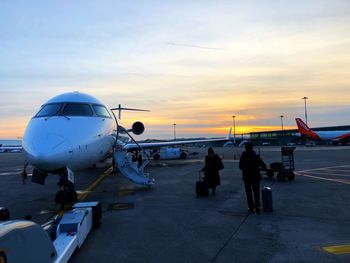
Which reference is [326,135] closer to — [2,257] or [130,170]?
[130,170]

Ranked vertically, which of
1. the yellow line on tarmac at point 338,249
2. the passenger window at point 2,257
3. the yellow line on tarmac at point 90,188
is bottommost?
the yellow line on tarmac at point 338,249

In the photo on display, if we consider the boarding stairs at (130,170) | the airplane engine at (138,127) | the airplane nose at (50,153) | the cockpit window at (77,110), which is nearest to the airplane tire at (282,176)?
the boarding stairs at (130,170)

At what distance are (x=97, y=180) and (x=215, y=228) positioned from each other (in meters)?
10.3

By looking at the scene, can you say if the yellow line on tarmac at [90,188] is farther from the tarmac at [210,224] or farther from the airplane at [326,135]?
the airplane at [326,135]

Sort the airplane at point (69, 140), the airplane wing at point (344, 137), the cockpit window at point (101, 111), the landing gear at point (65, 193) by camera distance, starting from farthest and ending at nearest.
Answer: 1. the airplane wing at point (344, 137)
2. the cockpit window at point (101, 111)
3. the landing gear at point (65, 193)
4. the airplane at point (69, 140)

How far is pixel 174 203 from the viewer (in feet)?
31.2

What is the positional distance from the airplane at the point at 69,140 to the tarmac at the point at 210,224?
1.00 m

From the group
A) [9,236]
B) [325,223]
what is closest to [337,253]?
[325,223]

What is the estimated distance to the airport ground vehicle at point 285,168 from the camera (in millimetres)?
13914

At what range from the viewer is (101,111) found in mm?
12008

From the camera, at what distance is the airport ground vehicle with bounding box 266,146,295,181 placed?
13.9 meters

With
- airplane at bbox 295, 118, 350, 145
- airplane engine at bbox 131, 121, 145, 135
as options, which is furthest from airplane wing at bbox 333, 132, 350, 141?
airplane engine at bbox 131, 121, 145, 135

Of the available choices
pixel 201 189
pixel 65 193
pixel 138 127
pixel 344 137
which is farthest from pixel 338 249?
pixel 344 137

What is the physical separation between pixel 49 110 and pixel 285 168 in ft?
32.6
